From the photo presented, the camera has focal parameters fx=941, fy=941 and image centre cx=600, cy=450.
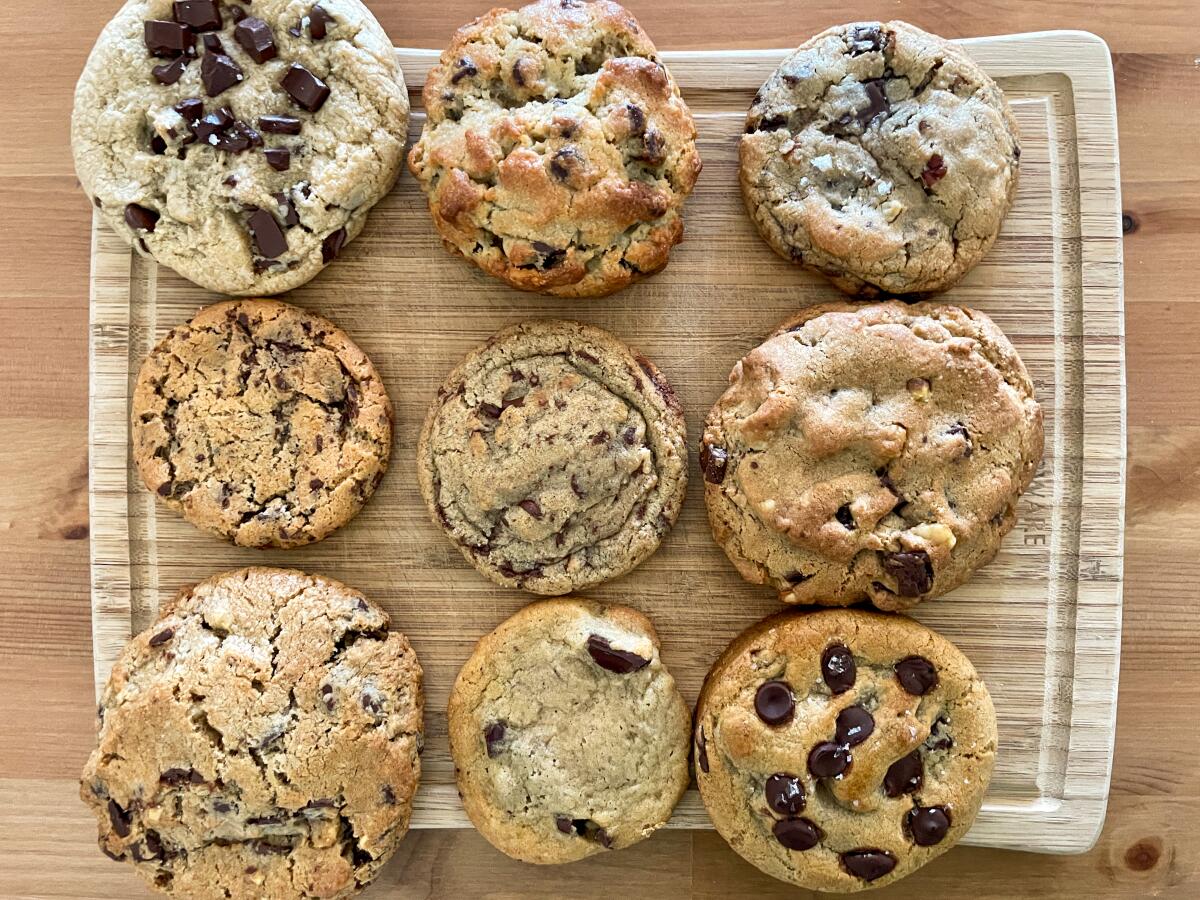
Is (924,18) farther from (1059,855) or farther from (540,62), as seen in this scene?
(1059,855)

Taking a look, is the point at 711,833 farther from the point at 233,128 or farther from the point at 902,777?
the point at 233,128

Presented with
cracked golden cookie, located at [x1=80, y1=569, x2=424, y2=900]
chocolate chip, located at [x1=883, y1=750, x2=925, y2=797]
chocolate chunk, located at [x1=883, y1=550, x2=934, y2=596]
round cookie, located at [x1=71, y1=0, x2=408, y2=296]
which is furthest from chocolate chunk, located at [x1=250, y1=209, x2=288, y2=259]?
chocolate chip, located at [x1=883, y1=750, x2=925, y2=797]

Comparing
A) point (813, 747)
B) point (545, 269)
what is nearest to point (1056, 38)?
point (545, 269)

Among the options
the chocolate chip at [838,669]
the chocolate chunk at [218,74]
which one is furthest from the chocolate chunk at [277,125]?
the chocolate chip at [838,669]

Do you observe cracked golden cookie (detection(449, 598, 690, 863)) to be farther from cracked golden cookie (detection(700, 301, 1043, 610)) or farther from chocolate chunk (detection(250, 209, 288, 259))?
chocolate chunk (detection(250, 209, 288, 259))

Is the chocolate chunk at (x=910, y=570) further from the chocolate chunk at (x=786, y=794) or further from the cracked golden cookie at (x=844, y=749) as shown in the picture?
the chocolate chunk at (x=786, y=794)
